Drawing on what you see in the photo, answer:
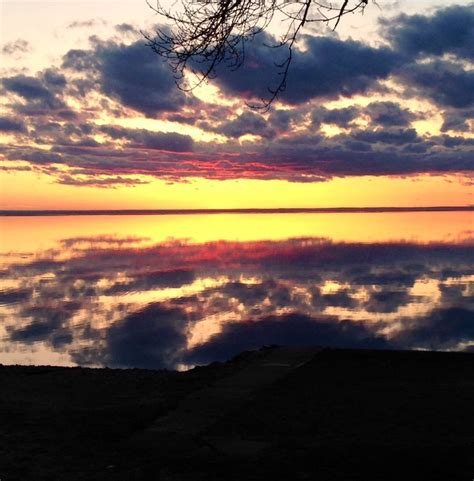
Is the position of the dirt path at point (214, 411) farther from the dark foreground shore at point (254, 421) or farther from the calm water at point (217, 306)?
the calm water at point (217, 306)

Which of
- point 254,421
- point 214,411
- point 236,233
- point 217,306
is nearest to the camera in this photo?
point 254,421

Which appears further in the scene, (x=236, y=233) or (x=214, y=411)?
(x=236, y=233)

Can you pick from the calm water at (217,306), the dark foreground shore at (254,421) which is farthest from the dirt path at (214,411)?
the calm water at (217,306)

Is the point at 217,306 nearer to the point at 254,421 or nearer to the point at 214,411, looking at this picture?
the point at 214,411

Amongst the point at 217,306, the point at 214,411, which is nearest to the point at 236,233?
the point at 217,306

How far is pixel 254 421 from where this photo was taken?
755cm

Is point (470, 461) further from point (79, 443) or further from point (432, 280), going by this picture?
point (432, 280)

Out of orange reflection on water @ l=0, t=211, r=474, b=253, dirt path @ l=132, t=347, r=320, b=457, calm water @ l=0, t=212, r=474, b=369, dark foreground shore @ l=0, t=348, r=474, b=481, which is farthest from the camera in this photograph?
orange reflection on water @ l=0, t=211, r=474, b=253

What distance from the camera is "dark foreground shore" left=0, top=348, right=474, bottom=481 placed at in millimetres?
6320

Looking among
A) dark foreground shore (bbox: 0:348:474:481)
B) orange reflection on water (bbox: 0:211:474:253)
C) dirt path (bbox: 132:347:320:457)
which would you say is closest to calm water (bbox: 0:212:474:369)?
dirt path (bbox: 132:347:320:457)

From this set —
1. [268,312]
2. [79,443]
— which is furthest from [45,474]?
[268,312]

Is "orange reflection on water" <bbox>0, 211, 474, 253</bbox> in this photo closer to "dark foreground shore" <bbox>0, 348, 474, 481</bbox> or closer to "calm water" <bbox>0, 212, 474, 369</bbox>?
"calm water" <bbox>0, 212, 474, 369</bbox>

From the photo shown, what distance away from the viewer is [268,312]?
78.5ft

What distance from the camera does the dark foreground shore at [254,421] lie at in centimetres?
632
